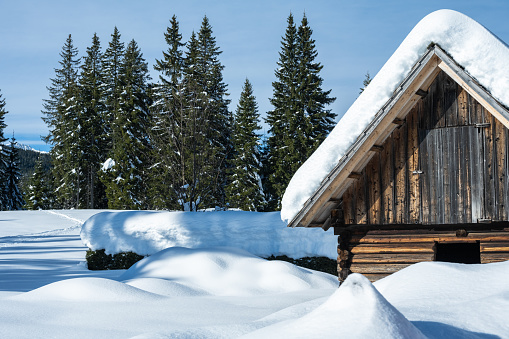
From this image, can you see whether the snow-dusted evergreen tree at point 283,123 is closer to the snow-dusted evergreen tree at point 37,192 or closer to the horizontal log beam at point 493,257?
the snow-dusted evergreen tree at point 37,192

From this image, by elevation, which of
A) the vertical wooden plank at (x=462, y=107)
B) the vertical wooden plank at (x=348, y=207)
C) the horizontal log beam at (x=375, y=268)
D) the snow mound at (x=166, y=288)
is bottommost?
the snow mound at (x=166, y=288)

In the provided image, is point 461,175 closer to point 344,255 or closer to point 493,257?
point 493,257

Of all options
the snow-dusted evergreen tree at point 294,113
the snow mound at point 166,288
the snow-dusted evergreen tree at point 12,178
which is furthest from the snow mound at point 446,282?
the snow-dusted evergreen tree at point 12,178

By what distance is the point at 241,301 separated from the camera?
11.8 metres

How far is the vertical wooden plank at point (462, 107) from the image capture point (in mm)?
8781

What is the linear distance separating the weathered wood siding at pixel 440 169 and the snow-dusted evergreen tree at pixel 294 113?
30.3 meters

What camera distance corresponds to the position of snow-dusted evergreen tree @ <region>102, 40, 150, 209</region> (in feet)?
143

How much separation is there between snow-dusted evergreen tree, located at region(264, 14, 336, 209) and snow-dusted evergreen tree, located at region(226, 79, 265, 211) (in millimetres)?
1324

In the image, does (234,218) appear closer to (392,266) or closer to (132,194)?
(392,266)

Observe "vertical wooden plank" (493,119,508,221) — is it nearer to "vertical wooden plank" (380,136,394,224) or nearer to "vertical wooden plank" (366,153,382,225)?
"vertical wooden plank" (380,136,394,224)

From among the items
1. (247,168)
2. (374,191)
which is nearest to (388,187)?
(374,191)

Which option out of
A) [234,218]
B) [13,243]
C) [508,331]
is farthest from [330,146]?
[13,243]

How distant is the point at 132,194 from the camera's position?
4356 centimetres

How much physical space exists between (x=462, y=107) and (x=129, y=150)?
125ft
